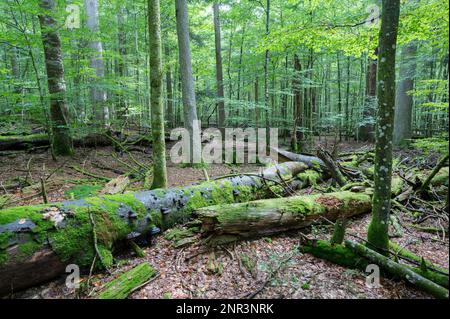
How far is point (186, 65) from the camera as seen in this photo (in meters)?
9.31

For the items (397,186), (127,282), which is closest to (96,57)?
(127,282)

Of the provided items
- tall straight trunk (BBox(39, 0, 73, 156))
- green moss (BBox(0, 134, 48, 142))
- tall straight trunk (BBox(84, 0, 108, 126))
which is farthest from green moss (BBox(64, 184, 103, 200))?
tall straight trunk (BBox(84, 0, 108, 126))

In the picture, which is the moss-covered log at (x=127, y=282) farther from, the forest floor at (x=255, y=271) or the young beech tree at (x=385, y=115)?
the young beech tree at (x=385, y=115)

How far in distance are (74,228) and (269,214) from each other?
3312mm

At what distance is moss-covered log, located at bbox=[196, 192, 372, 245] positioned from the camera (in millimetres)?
4504

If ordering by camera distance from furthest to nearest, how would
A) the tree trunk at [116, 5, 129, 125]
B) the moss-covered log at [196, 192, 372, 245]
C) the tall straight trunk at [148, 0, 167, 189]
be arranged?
the tree trunk at [116, 5, 129, 125], the tall straight trunk at [148, 0, 167, 189], the moss-covered log at [196, 192, 372, 245]

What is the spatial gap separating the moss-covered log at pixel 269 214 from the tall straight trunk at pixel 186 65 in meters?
5.08

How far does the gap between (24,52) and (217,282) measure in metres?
8.85

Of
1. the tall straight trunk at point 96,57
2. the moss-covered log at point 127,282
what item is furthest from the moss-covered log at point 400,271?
the tall straight trunk at point 96,57

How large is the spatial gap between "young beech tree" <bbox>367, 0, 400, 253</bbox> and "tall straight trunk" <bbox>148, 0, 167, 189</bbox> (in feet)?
14.4

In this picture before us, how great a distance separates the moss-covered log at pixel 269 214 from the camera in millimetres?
4504

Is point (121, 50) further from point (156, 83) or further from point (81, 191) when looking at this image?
point (81, 191)

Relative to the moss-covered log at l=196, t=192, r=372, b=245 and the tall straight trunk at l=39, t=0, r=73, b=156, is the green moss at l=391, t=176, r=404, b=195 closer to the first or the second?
the moss-covered log at l=196, t=192, r=372, b=245
